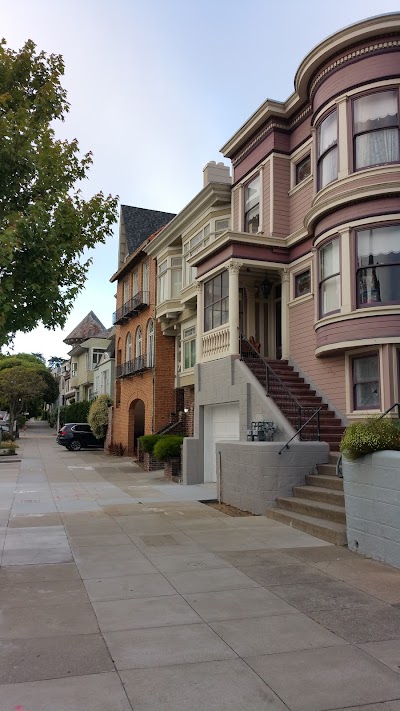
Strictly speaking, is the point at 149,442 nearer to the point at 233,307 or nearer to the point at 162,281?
the point at 162,281

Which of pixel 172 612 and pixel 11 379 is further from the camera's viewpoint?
pixel 11 379

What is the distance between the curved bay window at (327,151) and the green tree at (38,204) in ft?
20.3

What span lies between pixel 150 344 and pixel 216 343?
10.6 m

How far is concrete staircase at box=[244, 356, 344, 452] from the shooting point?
40.1ft

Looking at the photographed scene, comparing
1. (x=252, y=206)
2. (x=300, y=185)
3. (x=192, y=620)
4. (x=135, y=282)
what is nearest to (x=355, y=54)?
(x=300, y=185)

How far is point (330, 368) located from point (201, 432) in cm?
502

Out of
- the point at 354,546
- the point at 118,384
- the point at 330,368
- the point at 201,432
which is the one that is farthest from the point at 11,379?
the point at 354,546

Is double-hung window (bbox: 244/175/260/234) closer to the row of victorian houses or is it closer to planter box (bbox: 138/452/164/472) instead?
the row of victorian houses

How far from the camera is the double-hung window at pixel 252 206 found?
55.8 feet

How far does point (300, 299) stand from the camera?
15.0 metres

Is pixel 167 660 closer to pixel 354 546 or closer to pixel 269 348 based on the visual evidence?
pixel 354 546

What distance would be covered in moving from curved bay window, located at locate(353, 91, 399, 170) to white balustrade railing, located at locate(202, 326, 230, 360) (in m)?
5.35

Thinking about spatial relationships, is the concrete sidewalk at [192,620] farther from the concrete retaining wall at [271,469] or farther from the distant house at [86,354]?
the distant house at [86,354]

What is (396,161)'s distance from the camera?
39.0ft
